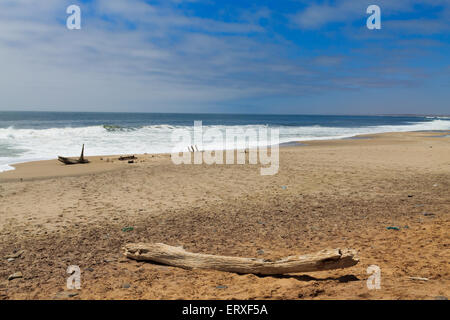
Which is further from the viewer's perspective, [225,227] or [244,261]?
[225,227]

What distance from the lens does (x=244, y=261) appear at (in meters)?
4.48

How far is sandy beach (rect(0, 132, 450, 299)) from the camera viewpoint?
4023mm

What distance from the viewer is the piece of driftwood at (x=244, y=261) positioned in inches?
160

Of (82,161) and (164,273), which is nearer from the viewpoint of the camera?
(164,273)

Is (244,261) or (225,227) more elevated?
(244,261)

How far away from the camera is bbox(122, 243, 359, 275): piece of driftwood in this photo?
407 cm

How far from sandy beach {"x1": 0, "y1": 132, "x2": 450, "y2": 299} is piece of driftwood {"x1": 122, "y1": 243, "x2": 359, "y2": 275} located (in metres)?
0.11

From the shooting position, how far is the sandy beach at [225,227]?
4.02 meters

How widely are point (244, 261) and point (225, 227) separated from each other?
6.92 feet

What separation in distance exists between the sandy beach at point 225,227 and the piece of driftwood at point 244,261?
108 mm
